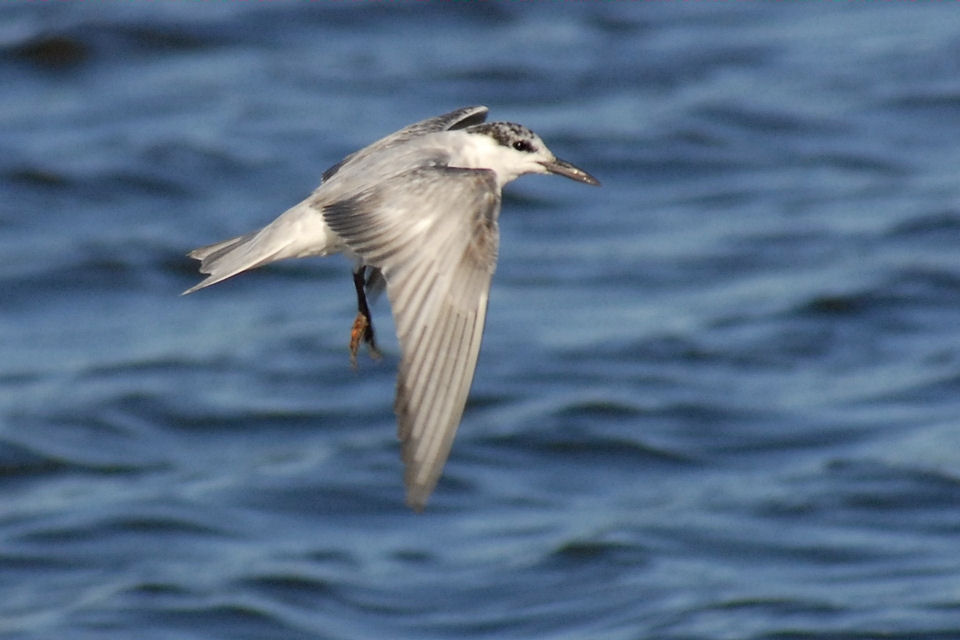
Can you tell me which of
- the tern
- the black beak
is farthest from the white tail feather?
the black beak

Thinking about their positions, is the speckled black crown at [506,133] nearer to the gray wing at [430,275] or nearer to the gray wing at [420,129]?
the gray wing at [420,129]

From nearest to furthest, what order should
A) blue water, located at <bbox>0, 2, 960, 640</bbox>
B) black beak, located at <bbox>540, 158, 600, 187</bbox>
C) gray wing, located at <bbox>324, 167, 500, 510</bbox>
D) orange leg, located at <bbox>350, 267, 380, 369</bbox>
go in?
1. gray wing, located at <bbox>324, 167, 500, 510</bbox>
2. orange leg, located at <bbox>350, 267, 380, 369</bbox>
3. black beak, located at <bbox>540, 158, 600, 187</bbox>
4. blue water, located at <bbox>0, 2, 960, 640</bbox>

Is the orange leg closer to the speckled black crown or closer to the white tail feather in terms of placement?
the white tail feather

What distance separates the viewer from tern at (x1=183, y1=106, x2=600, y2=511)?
640 centimetres

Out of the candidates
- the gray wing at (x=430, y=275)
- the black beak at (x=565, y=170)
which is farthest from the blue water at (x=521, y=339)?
the gray wing at (x=430, y=275)

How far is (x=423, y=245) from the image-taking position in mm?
7039

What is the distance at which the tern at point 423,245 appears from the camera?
21.0ft

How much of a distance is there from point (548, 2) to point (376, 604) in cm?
1151

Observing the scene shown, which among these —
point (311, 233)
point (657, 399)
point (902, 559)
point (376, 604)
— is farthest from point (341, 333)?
point (311, 233)

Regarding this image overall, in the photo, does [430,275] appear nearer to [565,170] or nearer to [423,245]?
[423,245]

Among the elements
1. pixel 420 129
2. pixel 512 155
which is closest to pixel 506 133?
pixel 512 155

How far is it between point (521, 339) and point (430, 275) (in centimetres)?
1066

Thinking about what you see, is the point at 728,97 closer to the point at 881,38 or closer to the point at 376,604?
the point at 881,38

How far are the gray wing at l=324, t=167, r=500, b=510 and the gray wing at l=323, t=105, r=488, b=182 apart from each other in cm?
97
